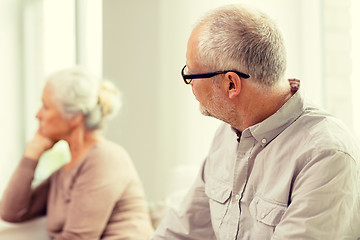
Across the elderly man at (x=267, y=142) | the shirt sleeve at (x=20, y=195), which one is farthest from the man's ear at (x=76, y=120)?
the elderly man at (x=267, y=142)

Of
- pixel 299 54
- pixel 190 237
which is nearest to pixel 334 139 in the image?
pixel 190 237

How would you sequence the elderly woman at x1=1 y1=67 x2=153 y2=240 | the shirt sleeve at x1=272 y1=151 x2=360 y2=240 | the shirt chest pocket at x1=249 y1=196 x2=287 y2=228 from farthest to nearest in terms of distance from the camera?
the elderly woman at x1=1 y1=67 x2=153 y2=240
the shirt chest pocket at x1=249 y1=196 x2=287 y2=228
the shirt sleeve at x1=272 y1=151 x2=360 y2=240

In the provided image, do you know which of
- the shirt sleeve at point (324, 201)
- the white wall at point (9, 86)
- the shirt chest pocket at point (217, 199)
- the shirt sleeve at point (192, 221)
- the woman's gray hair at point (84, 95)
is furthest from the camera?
the white wall at point (9, 86)

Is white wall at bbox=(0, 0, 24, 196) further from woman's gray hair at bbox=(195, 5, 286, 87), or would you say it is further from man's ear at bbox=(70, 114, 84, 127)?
woman's gray hair at bbox=(195, 5, 286, 87)

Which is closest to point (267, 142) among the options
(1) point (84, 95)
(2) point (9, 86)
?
(1) point (84, 95)

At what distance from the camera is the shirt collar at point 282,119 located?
139 cm

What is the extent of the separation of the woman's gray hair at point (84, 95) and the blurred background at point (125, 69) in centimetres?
34

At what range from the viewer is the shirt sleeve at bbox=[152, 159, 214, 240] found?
1.65 metres

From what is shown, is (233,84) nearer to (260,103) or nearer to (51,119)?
(260,103)

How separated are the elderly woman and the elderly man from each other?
2.61ft

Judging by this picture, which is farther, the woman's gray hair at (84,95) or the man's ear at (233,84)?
the woman's gray hair at (84,95)

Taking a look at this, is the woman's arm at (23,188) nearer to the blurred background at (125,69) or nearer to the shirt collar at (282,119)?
the blurred background at (125,69)

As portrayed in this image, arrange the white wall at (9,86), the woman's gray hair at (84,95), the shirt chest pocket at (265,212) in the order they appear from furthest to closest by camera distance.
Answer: the white wall at (9,86), the woman's gray hair at (84,95), the shirt chest pocket at (265,212)

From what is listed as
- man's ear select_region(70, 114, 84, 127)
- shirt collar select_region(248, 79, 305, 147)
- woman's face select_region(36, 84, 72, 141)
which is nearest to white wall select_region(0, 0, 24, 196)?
woman's face select_region(36, 84, 72, 141)
